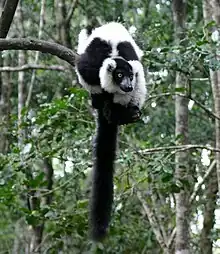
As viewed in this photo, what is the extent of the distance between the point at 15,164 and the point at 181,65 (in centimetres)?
134

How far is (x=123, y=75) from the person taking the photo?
296 centimetres

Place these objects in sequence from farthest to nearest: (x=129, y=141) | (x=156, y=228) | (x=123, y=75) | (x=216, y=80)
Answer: (x=156, y=228) < (x=129, y=141) < (x=216, y=80) < (x=123, y=75)

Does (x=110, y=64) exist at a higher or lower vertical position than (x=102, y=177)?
higher

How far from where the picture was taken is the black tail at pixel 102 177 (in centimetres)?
295

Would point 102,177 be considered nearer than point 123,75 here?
No

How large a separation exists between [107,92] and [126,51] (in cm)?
28

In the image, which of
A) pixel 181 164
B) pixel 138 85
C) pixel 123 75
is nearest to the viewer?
pixel 123 75

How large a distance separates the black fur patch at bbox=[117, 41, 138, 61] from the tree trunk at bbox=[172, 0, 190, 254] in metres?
0.89

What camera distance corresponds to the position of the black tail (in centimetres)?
295

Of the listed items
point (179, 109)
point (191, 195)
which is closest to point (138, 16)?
point (179, 109)

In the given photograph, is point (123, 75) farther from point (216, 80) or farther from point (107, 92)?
point (216, 80)

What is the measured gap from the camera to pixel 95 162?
10.8ft

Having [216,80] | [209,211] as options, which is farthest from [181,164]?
[209,211]

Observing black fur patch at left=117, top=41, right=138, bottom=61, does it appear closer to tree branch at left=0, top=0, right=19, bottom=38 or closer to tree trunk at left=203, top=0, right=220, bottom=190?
tree branch at left=0, top=0, right=19, bottom=38
